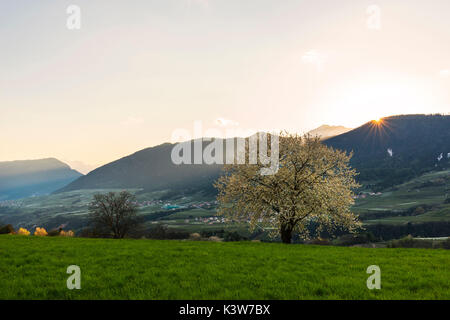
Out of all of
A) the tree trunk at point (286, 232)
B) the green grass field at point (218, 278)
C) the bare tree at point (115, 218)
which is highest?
the green grass field at point (218, 278)

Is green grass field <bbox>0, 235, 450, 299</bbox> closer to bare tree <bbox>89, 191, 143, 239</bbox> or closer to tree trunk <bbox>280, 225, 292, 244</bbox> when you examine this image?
tree trunk <bbox>280, 225, 292, 244</bbox>

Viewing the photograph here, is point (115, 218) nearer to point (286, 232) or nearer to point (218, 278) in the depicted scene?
point (286, 232)

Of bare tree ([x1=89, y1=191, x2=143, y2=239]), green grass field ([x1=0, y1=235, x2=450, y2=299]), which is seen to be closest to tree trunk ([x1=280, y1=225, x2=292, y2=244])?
green grass field ([x1=0, y1=235, x2=450, y2=299])

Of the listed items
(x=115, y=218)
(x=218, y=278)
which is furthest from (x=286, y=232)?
(x=115, y=218)

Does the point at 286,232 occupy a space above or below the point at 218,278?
below

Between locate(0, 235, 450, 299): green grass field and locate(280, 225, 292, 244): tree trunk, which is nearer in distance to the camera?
locate(0, 235, 450, 299): green grass field

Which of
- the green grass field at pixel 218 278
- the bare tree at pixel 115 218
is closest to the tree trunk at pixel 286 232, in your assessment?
the green grass field at pixel 218 278

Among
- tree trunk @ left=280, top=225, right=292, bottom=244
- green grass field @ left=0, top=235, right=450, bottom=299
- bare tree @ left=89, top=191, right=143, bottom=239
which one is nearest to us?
green grass field @ left=0, top=235, right=450, bottom=299

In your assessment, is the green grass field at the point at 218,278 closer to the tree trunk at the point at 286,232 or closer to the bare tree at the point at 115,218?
the tree trunk at the point at 286,232

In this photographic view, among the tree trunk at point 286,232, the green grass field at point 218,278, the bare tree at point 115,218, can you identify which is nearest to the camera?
the green grass field at point 218,278

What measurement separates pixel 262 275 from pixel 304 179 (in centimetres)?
2236

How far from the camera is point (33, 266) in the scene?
17234mm
